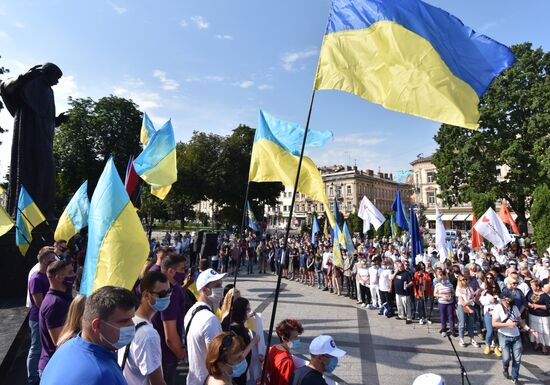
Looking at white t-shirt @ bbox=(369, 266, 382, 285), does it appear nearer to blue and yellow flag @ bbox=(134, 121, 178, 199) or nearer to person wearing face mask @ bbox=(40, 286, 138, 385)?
blue and yellow flag @ bbox=(134, 121, 178, 199)

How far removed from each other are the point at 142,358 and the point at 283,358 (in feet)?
4.82

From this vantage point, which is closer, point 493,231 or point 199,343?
point 199,343

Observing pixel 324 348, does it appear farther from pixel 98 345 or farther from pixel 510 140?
pixel 510 140

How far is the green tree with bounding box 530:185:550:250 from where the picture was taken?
2264 cm

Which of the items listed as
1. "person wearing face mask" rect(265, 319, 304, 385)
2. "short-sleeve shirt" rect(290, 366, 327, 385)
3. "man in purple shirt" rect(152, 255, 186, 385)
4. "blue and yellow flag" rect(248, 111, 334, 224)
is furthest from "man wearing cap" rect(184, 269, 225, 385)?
"blue and yellow flag" rect(248, 111, 334, 224)

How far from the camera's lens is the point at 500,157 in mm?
32438

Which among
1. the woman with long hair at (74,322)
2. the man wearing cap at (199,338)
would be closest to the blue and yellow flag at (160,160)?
the man wearing cap at (199,338)

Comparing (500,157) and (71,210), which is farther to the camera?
(500,157)

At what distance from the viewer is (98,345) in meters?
2.21

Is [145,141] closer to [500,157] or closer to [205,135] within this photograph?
[500,157]

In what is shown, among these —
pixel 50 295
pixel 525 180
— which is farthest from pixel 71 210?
pixel 525 180

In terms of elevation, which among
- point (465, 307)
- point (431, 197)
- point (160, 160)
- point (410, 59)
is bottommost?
point (465, 307)

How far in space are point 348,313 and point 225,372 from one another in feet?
31.1

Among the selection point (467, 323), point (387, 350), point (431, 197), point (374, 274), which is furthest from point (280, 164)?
point (431, 197)
